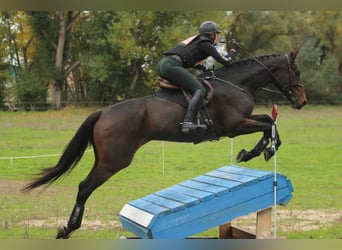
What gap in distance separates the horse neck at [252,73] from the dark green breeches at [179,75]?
1.48ft

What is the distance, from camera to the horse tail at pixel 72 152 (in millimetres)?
4613

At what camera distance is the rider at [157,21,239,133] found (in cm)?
445

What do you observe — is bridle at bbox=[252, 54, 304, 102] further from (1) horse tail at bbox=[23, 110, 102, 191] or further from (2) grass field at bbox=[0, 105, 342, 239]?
(1) horse tail at bbox=[23, 110, 102, 191]

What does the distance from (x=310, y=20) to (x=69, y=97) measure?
1506 centimetres

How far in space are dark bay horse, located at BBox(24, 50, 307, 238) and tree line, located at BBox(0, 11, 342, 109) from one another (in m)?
15.8

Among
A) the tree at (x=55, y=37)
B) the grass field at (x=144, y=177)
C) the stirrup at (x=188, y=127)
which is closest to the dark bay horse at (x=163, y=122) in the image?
the stirrup at (x=188, y=127)

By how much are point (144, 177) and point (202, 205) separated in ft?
15.5

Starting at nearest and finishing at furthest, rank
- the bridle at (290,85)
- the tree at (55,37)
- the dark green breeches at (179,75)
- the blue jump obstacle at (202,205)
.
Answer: the blue jump obstacle at (202,205)
the dark green breeches at (179,75)
the bridle at (290,85)
the tree at (55,37)

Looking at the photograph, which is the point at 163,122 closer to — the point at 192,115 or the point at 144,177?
the point at 192,115

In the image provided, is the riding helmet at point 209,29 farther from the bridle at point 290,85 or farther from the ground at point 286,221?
the ground at point 286,221

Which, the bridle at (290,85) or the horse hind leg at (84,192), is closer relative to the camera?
the horse hind leg at (84,192)
